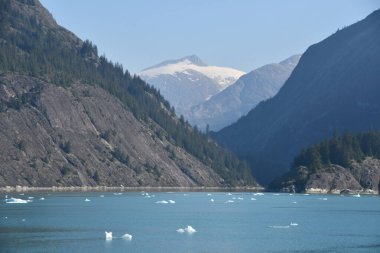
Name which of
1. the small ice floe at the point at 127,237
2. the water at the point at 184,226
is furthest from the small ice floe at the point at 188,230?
the small ice floe at the point at 127,237

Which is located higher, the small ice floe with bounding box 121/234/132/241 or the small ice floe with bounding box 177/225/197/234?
the small ice floe with bounding box 177/225/197/234

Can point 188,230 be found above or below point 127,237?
above

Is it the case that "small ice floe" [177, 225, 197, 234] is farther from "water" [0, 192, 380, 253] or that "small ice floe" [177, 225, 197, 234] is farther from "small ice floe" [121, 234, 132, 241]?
"small ice floe" [121, 234, 132, 241]

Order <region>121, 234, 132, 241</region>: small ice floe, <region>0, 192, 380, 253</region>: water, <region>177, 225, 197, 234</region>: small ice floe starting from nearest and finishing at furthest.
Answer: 1. <region>0, 192, 380, 253</region>: water
2. <region>121, 234, 132, 241</region>: small ice floe
3. <region>177, 225, 197, 234</region>: small ice floe

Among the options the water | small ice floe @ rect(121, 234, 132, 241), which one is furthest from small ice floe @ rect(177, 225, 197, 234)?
small ice floe @ rect(121, 234, 132, 241)

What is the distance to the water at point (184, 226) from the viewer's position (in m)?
110

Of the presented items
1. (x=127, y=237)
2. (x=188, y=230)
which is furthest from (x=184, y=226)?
(x=127, y=237)

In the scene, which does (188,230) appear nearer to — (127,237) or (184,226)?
(184,226)

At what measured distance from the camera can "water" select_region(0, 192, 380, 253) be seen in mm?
110062

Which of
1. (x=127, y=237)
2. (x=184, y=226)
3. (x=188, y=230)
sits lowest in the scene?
(x=127, y=237)

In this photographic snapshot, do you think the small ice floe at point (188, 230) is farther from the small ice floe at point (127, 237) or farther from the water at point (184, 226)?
the small ice floe at point (127, 237)

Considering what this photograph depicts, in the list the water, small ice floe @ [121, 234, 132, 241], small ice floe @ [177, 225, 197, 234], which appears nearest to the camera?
the water

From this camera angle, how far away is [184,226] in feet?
460

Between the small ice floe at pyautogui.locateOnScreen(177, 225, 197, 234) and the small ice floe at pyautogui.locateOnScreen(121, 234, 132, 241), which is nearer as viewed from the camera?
the small ice floe at pyautogui.locateOnScreen(121, 234, 132, 241)
